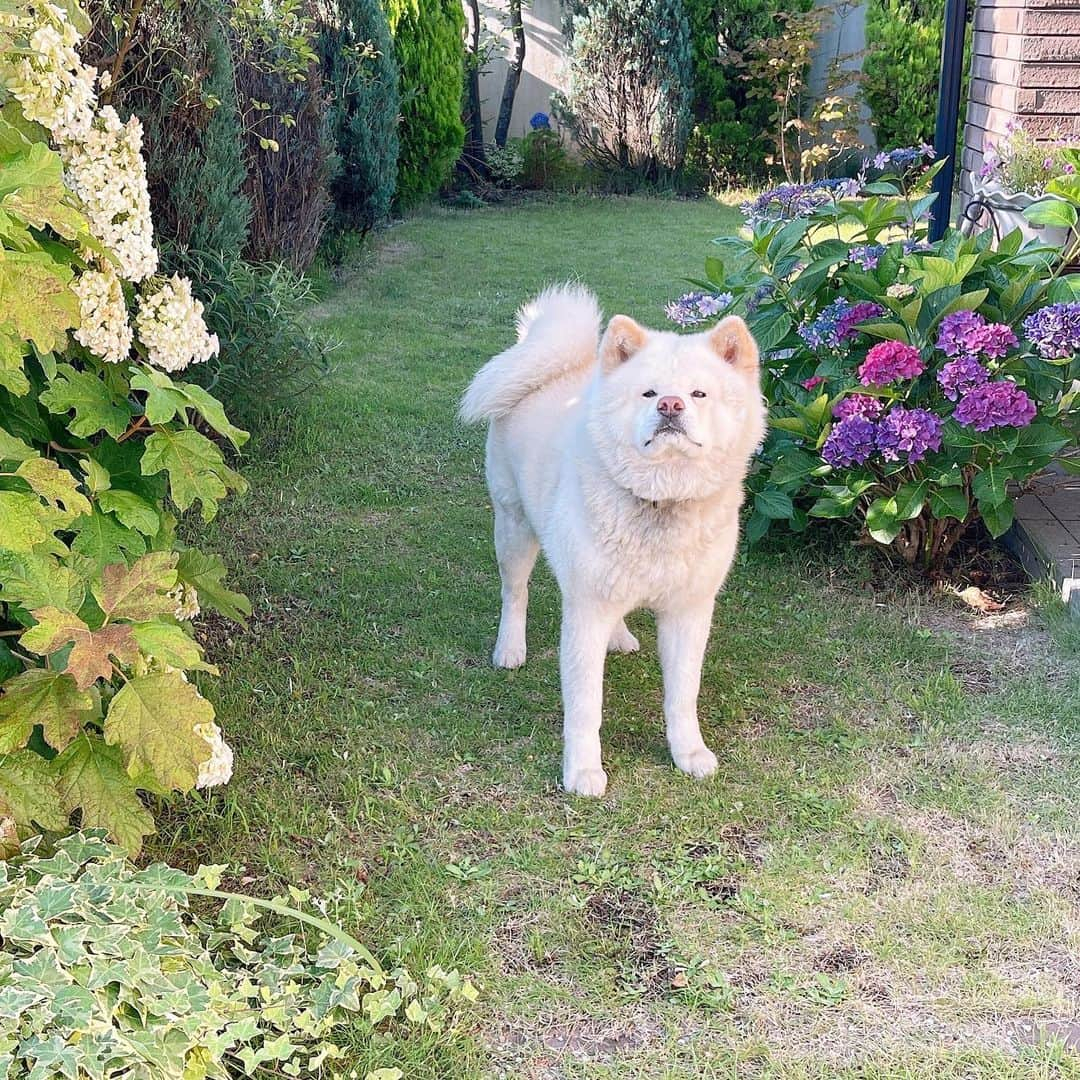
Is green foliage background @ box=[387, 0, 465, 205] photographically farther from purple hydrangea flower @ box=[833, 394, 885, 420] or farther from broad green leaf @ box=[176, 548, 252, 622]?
broad green leaf @ box=[176, 548, 252, 622]

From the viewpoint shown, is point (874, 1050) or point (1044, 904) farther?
point (1044, 904)

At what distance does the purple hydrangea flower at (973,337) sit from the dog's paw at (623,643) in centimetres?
137

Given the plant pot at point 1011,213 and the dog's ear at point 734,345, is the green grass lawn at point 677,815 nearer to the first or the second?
the dog's ear at point 734,345

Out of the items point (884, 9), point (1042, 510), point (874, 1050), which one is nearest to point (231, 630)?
point (874, 1050)

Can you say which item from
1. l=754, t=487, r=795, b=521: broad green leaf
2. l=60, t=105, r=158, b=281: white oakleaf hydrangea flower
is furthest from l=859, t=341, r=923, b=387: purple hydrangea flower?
l=60, t=105, r=158, b=281: white oakleaf hydrangea flower

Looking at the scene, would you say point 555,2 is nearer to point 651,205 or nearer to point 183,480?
point 651,205

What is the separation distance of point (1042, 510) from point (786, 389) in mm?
1124

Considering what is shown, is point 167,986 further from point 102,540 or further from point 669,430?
point 669,430

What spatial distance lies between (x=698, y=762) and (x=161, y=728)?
155 centimetres

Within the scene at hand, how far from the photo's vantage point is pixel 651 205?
38.9 ft

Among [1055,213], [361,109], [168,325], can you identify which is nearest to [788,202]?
[1055,213]

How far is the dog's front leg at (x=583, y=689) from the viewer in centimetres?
288

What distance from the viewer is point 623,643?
374 centimetres

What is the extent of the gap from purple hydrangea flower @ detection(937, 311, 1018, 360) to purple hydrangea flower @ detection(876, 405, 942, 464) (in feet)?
0.71
